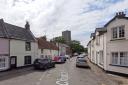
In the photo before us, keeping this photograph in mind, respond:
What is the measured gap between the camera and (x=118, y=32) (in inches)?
868

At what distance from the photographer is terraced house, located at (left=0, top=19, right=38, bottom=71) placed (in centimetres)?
2555

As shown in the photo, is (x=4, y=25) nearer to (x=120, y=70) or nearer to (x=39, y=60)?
(x=39, y=60)

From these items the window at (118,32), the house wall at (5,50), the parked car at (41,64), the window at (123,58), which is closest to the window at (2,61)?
the house wall at (5,50)

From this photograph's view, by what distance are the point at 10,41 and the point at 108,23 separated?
568 inches

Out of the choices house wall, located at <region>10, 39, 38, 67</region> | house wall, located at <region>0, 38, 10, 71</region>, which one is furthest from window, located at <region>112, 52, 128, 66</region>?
house wall, located at <region>10, 39, 38, 67</region>

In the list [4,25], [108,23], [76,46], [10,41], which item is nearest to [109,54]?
[108,23]

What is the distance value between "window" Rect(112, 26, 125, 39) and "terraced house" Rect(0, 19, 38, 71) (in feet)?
48.8

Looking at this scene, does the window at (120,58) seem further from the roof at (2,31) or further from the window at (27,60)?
the window at (27,60)

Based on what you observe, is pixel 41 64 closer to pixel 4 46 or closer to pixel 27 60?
pixel 27 60

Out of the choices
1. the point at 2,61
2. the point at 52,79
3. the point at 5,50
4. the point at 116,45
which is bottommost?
the point at 52,79

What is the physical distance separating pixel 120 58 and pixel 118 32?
3143 mm

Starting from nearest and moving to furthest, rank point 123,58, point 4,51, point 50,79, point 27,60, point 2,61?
point 50,79
point 123,58
point 2,61
point 4,51
point 27,60

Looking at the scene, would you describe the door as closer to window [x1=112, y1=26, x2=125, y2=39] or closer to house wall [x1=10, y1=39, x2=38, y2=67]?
house wall [x1=10, y1=39, x2=38, y2=67]

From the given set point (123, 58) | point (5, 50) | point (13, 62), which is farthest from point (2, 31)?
point (123, 58)
